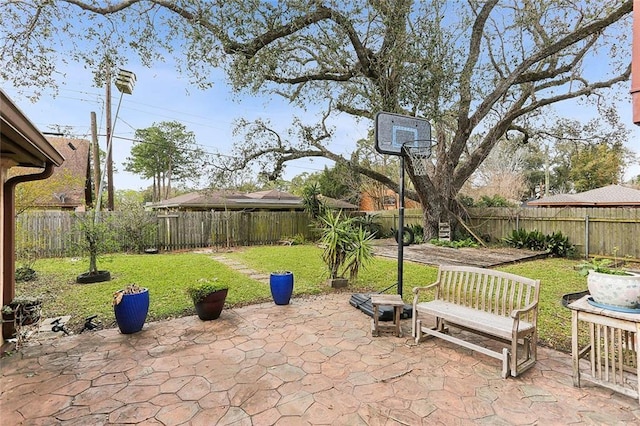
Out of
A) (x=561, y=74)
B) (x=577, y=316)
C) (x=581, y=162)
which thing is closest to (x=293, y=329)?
(x=577, y=316)

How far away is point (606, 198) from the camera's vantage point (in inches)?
434

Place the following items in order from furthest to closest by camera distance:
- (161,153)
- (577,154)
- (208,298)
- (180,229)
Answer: (161,153)
(577,154)
(180,229)
(208,298)

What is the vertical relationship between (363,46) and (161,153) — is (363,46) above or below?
below

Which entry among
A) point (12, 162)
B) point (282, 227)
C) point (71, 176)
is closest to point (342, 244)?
point (12, 162)

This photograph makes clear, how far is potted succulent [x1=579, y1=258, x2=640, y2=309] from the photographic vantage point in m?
2.34

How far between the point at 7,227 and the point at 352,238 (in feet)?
15.4

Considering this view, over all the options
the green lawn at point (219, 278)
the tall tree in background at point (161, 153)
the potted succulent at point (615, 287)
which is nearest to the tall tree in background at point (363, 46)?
the green lawn at point (219, 278)

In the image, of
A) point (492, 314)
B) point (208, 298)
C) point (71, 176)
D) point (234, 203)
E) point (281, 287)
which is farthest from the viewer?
point (234, 203)

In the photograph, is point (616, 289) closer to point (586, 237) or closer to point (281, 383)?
point (281, 383)

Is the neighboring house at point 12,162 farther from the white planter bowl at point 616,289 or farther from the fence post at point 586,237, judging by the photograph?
the fence post at point 586,237

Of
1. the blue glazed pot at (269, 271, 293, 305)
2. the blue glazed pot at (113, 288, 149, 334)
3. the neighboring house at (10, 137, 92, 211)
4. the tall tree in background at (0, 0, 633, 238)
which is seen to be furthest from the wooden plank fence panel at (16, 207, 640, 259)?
the blue glazed pot at (269, 271, 293, 305)

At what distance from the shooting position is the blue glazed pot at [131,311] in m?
3.59

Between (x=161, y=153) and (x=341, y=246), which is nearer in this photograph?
(x=341, y=246)

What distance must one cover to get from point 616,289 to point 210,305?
4.14 metres
